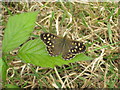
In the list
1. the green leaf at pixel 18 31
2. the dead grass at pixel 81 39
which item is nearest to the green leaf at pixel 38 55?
the green leaf at pixel 18 31

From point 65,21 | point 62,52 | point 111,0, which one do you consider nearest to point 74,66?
point 62,52

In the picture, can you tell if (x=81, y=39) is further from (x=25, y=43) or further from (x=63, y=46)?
(x=25, y=43)

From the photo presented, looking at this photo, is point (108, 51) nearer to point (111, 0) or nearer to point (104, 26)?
point (104, 26)

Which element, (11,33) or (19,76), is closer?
(11,33)

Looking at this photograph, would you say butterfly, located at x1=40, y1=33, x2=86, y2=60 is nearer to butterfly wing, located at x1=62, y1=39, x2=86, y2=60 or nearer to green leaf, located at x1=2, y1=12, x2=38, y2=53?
butterfly wing, located at x1=62, y1=39, x2=86, y2=60

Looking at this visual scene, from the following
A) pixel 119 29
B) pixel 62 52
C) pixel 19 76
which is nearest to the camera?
pixel 62 52

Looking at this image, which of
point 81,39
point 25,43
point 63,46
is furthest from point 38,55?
point 81,39

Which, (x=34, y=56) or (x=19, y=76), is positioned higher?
(x=34, y=56)
